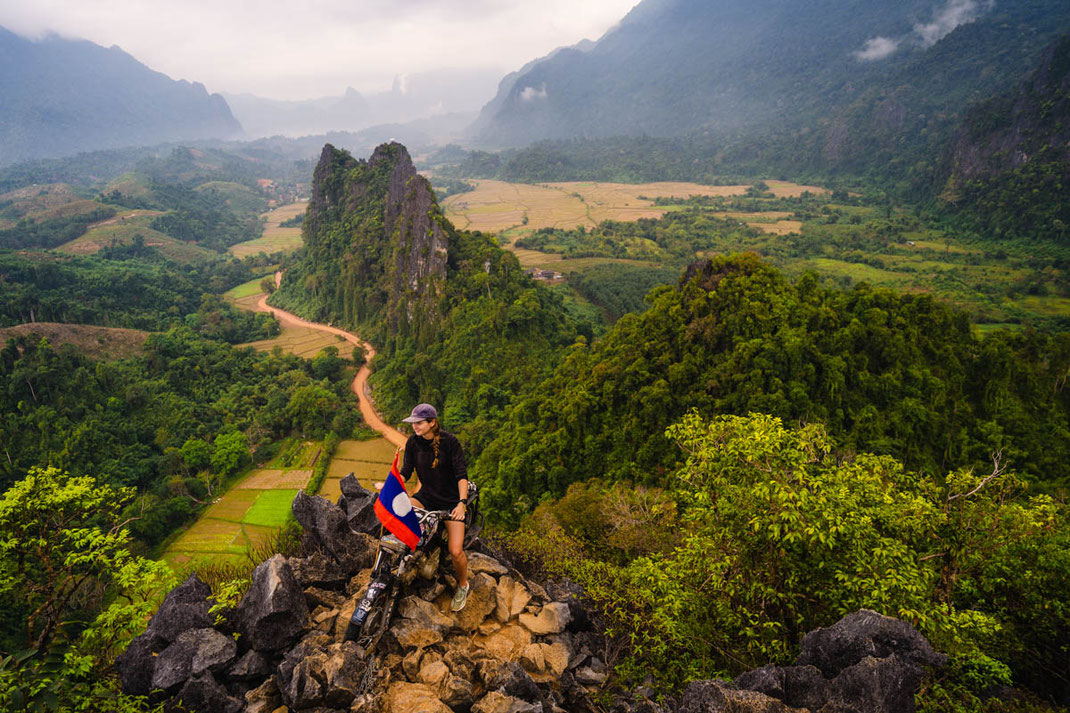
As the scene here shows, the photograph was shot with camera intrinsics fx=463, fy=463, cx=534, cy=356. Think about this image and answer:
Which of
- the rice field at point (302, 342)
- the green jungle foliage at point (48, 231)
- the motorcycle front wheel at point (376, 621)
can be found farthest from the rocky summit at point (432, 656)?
the green jungle foliage at point (48, 231)

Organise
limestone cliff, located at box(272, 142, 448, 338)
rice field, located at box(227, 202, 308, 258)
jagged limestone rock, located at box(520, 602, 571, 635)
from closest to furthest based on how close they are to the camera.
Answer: jagged limestone rock, located at box(520, 602, 571, 635) → limestone cliff, located at box(272, 142, 448, 338) → rice field, located at box(227, 202, 308, 258)

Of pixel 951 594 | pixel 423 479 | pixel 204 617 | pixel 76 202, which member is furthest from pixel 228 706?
pixel 76 202

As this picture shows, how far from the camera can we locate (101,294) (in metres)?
69.2

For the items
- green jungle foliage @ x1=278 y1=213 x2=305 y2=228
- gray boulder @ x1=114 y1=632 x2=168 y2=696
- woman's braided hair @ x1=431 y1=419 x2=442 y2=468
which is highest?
green jungle foliage @ x1=278 y1=213 x2=305 y2=228

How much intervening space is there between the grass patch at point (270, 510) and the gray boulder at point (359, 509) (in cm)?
2752

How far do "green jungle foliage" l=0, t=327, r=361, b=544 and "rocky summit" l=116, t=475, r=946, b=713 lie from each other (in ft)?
111

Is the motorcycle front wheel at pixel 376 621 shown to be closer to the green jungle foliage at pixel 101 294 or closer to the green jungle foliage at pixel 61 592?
the green jungle foliage at pixel 61 592

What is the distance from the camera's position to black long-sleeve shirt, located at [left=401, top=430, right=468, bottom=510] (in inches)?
281

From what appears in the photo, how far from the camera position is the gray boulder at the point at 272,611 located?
7.14 meters

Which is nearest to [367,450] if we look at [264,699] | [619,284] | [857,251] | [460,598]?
[460,598]

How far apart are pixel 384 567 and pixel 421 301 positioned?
5427 cm

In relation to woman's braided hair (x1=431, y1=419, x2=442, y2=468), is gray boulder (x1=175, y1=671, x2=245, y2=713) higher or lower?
lower

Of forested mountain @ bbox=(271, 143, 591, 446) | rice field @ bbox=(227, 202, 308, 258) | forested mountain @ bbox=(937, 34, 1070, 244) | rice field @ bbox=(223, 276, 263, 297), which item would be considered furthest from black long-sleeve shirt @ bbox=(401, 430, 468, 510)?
rice field @ bbox=(227, 202, 308, 258)

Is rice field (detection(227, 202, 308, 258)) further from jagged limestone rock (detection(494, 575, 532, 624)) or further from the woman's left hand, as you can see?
the woman's left hand
